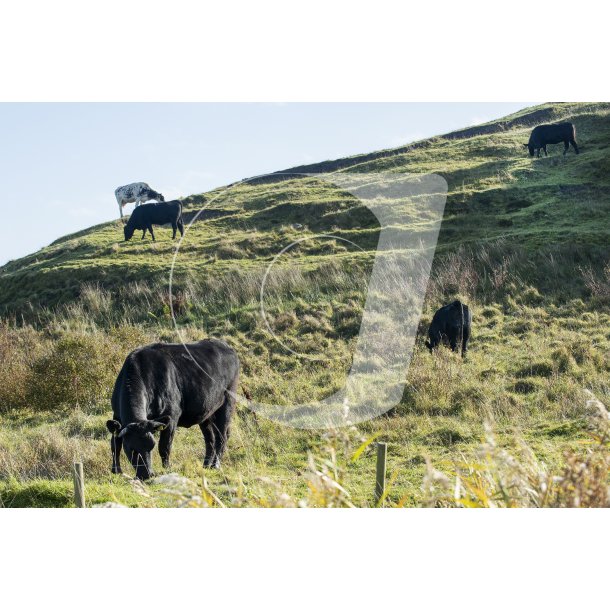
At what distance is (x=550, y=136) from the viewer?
55.1 ft

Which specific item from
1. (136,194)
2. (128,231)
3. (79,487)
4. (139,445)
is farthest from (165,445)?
(128,231)

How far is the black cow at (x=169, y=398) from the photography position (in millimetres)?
6059

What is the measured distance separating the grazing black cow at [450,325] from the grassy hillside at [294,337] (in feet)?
0.86

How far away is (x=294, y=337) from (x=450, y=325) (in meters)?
3.72

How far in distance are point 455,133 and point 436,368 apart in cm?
1650

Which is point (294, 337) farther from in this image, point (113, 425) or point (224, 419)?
point (113, 425)

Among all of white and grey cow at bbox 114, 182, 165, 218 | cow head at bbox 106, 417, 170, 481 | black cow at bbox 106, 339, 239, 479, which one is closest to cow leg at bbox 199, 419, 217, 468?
black cow at bbox 106, 339, 239, 479

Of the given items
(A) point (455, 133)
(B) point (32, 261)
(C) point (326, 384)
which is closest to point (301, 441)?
(C) point (326, 384)

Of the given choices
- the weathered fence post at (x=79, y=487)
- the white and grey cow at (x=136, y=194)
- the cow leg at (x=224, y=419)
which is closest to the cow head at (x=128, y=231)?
the white and grey cow at (x=136, y=194)

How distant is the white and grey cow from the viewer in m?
7.05

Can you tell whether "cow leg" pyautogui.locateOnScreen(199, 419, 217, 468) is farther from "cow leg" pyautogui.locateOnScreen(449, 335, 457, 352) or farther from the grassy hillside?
"cow leg" pyautogui.locateOnScreen(449, 335, 457, 352)

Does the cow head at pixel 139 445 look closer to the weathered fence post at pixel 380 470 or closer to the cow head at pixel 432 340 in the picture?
the weathered fence post at pixel 380 470
